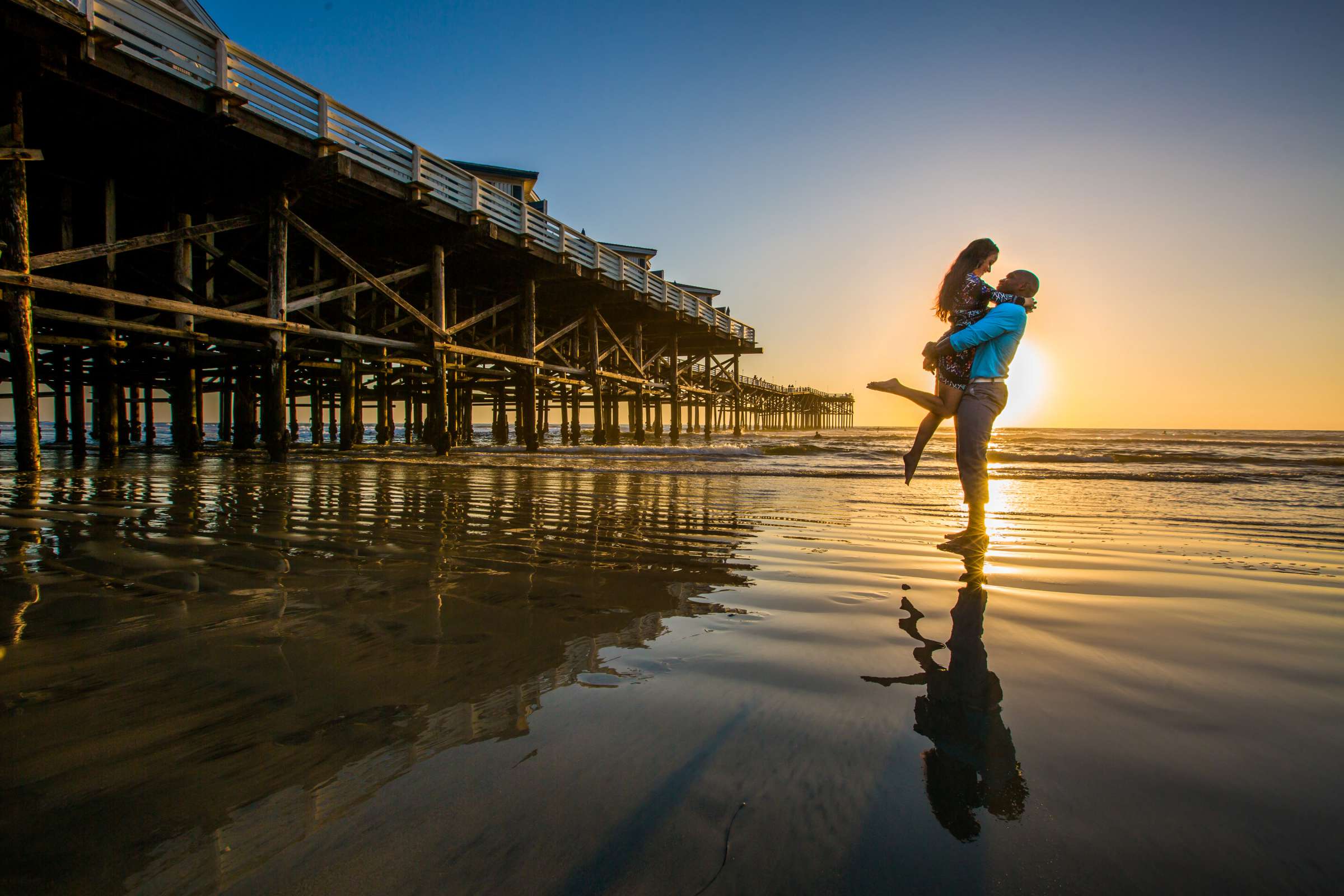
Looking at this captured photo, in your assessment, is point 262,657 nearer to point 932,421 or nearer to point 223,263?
point 932,421

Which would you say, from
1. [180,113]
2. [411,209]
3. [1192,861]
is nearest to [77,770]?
[1192,861]

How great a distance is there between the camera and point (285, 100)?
8.27 metres

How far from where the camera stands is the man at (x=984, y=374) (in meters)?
3.29

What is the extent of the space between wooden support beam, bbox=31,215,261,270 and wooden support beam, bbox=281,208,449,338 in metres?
0.51

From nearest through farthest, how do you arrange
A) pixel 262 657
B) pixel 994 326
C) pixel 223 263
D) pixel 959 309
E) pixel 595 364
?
pixel 262 657
pixel 994 326
pixel 959 309
pixel 223 263
pixel 595 364

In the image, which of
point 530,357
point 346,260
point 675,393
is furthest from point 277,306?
point 675,393

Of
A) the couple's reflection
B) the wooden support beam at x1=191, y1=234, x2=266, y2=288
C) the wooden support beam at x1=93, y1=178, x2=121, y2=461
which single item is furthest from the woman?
the wooden support beam at x1=93, y1=178, x2=121, y2=461

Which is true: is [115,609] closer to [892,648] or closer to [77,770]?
[77,770]

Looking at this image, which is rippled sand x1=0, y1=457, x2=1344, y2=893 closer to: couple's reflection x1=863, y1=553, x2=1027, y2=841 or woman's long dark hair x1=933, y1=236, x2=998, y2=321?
couple's reflection x1=863, y1=553, x2=1027, y2=841

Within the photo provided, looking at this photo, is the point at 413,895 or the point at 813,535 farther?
the point at 813,535

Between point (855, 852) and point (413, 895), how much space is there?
472mm

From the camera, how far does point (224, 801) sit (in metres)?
0.77

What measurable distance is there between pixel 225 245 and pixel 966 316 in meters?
14.7

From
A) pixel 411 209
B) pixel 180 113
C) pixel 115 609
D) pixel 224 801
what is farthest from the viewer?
pixel 411 209
